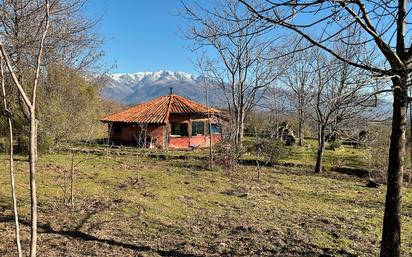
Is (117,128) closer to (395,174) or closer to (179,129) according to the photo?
(179,129)

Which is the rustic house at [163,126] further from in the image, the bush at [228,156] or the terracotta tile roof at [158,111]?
the bush at [228,156]

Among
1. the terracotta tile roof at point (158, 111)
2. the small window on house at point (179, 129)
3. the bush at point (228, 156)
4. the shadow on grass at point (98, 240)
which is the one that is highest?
the terracotta tile roof at point (158, 111)

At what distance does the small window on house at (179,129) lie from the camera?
2434 cm

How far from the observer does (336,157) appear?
63.5 feet

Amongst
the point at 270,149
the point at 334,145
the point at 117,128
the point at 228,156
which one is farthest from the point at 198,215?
the point at 117,128

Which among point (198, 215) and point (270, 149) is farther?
point (270, 149)

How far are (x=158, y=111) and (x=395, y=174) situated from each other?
70.7 feet

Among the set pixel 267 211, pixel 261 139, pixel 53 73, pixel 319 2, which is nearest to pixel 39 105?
pixel 53 73

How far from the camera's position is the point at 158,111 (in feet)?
81.5

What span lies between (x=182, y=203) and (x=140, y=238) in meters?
2.46

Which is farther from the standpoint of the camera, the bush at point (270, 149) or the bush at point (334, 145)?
the bush at point (334, 145)

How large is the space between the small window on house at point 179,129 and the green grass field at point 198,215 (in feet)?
39.6

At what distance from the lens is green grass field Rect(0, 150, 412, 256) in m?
5.22

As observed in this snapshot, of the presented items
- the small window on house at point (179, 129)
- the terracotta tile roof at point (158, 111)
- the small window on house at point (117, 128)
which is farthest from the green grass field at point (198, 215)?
the small window on house at point (117, 128)
